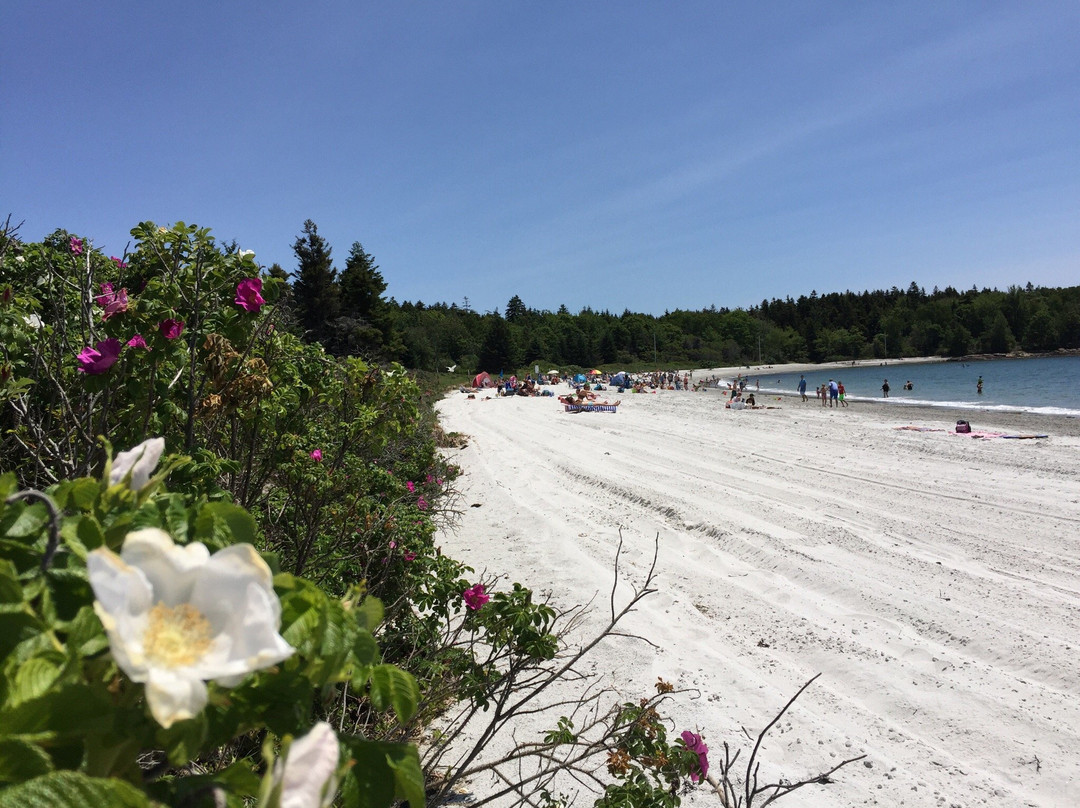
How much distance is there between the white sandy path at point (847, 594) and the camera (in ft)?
12.1

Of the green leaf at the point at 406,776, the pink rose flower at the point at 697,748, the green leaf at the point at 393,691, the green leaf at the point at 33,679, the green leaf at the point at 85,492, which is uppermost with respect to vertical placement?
the green leaf at the point at 85,492

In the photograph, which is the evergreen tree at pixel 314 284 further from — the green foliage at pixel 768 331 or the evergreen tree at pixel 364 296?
the green foliage at pixel 768 331

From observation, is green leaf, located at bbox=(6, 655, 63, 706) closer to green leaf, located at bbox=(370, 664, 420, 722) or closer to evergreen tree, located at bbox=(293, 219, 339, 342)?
green leaf, located at bbox=(370, 664, 420, 722)

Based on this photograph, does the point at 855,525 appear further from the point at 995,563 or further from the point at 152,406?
the point at 152,406

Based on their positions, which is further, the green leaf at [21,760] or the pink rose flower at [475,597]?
the pink rose flower at [475,597]

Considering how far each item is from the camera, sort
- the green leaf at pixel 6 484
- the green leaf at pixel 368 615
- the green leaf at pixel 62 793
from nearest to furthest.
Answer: the green leaf at pixel 62 793
the green leaf at pixel 6 484
the green leaf at pixel 368 615

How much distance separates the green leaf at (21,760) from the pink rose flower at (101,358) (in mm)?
1628

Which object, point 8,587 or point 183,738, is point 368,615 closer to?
point 183,738

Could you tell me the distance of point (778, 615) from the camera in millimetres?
5445

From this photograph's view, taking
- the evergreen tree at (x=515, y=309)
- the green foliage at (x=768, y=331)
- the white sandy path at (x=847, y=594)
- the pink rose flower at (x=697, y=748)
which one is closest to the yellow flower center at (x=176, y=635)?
the pink rose flower at (x=697, y=748)

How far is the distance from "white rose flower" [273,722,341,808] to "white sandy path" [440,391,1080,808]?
135 inches

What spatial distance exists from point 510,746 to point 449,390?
38.6 metres

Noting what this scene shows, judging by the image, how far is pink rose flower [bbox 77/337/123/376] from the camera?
1.90m

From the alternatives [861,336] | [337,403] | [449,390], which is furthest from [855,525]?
[861,336]
